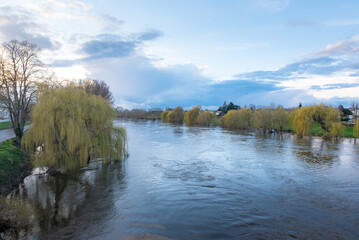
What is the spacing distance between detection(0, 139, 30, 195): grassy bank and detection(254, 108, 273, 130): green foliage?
5417cm

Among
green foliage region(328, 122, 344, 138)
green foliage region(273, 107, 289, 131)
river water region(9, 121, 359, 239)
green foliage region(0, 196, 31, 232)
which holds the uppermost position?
green foliage region(273, 107, 289, 131)

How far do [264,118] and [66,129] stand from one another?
54272 millimetres

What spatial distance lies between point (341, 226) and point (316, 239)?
2.12 meters

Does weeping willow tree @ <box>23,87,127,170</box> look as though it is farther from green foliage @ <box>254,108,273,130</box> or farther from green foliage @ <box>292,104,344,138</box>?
green foliage @ <box>254,108,273,130</box>

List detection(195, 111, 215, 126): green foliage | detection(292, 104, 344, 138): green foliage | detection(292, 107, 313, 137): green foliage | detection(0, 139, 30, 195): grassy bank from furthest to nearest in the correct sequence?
1. detection(195, 111, 215, 126): green foliage
2. detection(292, 107, 313, 137): green foliage
3. detection(292, 104, 344, 138): green foliage
4. detection(0, 139, 30, 195): grassy bank

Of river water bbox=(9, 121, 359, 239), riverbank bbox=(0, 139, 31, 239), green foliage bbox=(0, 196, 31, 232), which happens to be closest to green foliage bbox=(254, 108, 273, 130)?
river water bbox=(9, 121, 359, 239)

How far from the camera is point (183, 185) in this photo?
16250mm

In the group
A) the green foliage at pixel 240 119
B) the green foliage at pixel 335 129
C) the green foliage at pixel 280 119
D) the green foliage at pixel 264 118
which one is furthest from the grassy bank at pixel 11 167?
the green foliage at pixel 240 119

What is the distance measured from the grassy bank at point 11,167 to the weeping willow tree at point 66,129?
187cm

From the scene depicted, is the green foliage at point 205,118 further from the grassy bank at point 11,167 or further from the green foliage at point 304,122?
the grassy bank at point 11,167

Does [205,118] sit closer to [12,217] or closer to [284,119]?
[284,119]

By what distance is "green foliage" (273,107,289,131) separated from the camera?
194 feet

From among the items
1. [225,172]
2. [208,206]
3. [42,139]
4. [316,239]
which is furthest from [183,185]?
[42,139]

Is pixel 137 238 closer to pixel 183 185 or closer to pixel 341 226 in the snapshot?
pixel 183 185
